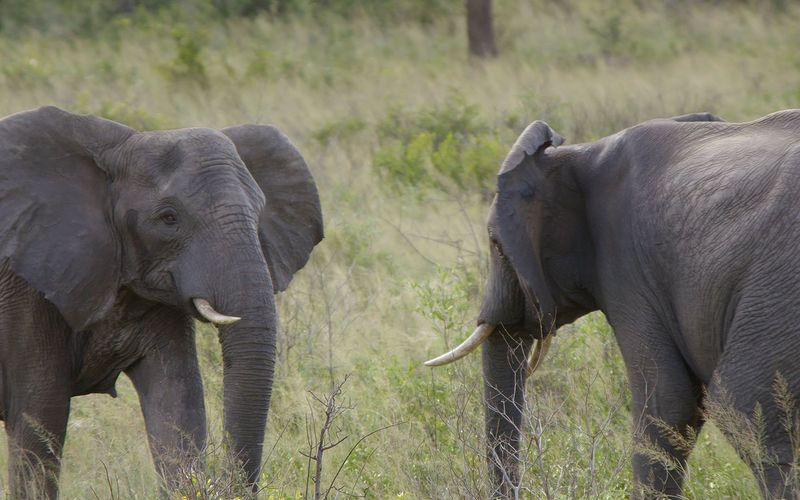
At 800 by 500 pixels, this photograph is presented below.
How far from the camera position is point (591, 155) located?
535 centimetres

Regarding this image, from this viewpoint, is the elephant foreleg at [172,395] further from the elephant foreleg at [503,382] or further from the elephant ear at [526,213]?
the elephant ear at [526,213]

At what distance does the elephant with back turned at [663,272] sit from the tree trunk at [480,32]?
549 inches

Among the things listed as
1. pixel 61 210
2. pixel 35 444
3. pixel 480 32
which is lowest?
pixel 480 32

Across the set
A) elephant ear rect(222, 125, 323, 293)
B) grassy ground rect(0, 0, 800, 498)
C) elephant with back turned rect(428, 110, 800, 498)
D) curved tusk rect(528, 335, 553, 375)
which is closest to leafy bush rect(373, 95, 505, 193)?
grassy ground rect(0, 0, 800, 498)

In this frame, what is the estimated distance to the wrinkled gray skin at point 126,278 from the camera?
5.04 m

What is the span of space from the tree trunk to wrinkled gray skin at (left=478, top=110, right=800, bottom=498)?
13984mm

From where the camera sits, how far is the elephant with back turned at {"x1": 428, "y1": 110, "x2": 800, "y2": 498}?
4406 millimetres

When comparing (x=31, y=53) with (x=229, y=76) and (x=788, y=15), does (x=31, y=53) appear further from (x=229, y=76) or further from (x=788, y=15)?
(x=788, y=15)

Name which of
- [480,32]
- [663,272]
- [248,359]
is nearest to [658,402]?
[663,272]

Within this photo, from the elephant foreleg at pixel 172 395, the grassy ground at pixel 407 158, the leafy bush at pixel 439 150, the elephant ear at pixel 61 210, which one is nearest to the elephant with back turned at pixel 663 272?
the grassy ground at pixel 407 158

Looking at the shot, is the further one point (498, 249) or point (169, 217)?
point (498, 249)

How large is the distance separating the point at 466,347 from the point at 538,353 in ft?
1.06

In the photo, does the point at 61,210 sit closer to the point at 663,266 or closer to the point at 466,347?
the point at 466,347

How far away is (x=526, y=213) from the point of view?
17.3 feet
